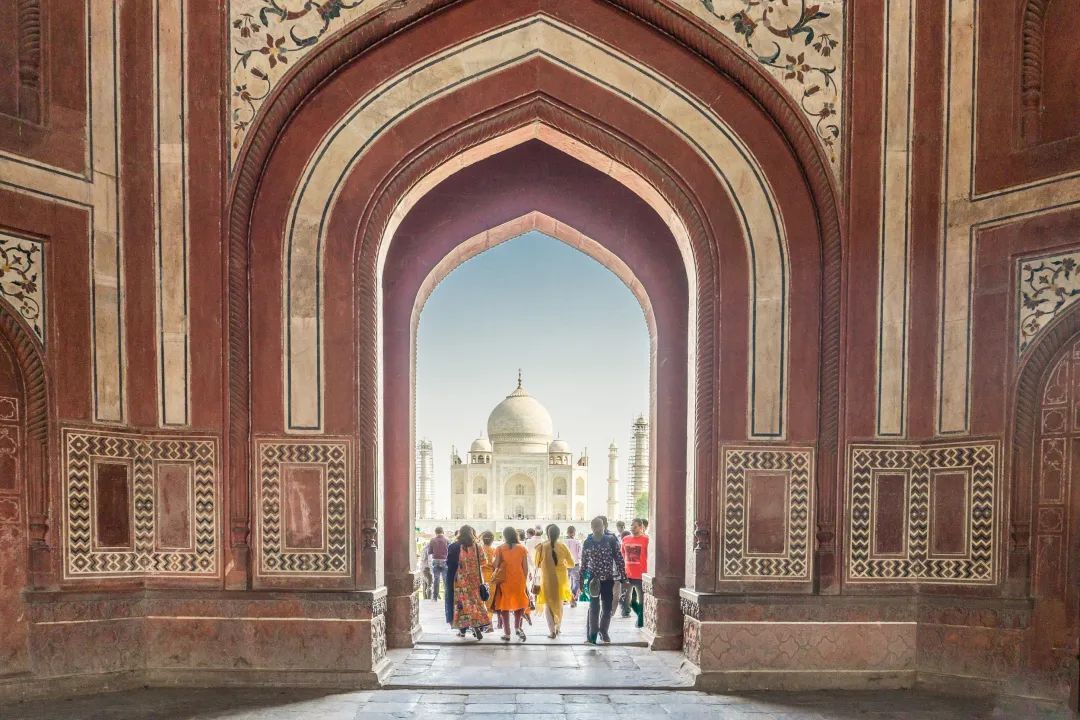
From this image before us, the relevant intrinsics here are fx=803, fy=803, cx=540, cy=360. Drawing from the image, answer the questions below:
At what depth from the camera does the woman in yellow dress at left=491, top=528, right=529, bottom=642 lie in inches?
298

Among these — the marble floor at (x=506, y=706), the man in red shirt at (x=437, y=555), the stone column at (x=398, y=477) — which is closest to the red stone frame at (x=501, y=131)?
the marble floor at (x=506, y=706)

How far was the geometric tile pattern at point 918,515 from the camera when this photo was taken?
5730 millimetres

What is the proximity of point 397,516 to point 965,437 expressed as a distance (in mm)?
4716

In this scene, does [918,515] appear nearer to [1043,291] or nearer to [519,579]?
[1043,291]

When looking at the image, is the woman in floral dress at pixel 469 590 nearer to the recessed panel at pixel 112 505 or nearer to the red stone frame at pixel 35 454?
the recessed panel at pixel 112 505

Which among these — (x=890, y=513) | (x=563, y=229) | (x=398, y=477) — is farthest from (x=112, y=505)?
(x=890, y=513)

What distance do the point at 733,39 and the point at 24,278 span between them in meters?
5.34

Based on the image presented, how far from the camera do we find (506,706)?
18.0 ft

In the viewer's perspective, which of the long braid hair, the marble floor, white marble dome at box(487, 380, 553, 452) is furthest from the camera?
white marble dome at box(487, 380, 553, 452)

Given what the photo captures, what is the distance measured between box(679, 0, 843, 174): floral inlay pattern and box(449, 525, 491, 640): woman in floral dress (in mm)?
4662

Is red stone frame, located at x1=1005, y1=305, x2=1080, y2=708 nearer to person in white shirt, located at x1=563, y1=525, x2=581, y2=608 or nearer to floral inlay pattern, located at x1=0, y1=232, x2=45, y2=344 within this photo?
person in white shirt, located at x1=563, y1=525, x2=581, y2=608

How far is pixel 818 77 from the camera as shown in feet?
20.0

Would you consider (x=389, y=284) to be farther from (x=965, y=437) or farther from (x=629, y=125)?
(x=965, y=437)

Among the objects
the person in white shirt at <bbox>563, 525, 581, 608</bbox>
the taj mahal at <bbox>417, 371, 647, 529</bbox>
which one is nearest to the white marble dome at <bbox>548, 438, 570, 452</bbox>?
the taj mahal at <bbox>417, 371, 647, 529</bbox>
